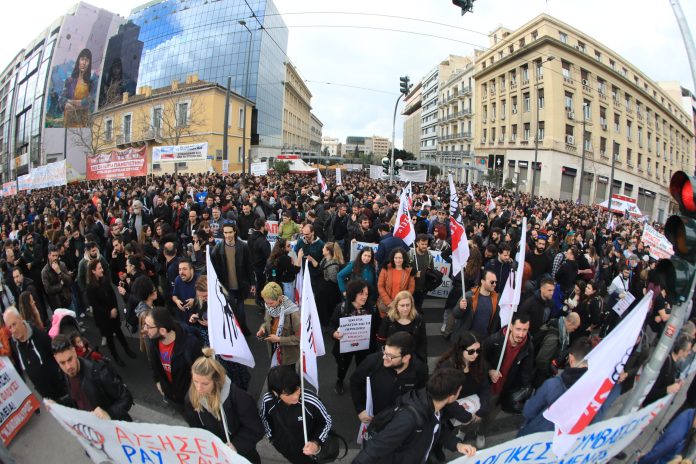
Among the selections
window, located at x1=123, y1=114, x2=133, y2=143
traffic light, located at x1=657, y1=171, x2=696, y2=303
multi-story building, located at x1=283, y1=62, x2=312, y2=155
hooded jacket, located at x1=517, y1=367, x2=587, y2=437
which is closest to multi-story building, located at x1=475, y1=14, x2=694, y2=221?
multi-story building, located at x1=283, y1=62, x2=312, y2=155

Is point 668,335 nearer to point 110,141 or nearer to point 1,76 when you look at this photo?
point 110,141

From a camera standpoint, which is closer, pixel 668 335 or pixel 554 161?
pixel 668 335

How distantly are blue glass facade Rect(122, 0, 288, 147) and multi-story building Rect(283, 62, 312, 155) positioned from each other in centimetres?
Answer: 273

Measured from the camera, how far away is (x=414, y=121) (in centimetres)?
9738

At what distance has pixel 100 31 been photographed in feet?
210

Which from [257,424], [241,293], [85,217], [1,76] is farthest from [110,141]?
[1,76]

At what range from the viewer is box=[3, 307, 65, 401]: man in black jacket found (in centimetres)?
359

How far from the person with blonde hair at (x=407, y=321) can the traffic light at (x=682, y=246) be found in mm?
1962

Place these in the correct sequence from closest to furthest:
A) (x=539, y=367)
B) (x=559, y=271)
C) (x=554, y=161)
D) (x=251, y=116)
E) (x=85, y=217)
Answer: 1. (x=539, y=367)
2. (x=559, y=271)
3. (x=85, y=217)
4. (x=554, y=161)
5. (x=251, y=116)

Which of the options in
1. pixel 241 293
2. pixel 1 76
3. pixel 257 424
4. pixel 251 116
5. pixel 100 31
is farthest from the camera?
pixel 1 76

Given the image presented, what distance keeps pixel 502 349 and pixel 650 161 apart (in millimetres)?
56134

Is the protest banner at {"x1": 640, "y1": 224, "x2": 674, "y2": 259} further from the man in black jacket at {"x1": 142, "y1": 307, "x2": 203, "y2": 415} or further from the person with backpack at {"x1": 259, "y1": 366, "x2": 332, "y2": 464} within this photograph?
the man in black jacket at {"x1": 142, "y1": 307, "x2": 203, "y2": 415}

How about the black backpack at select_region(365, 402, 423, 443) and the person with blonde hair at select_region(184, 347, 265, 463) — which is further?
the person with blonde hair at select_region(184, 347, 265, 463)

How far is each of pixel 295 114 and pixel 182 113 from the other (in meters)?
37.2
